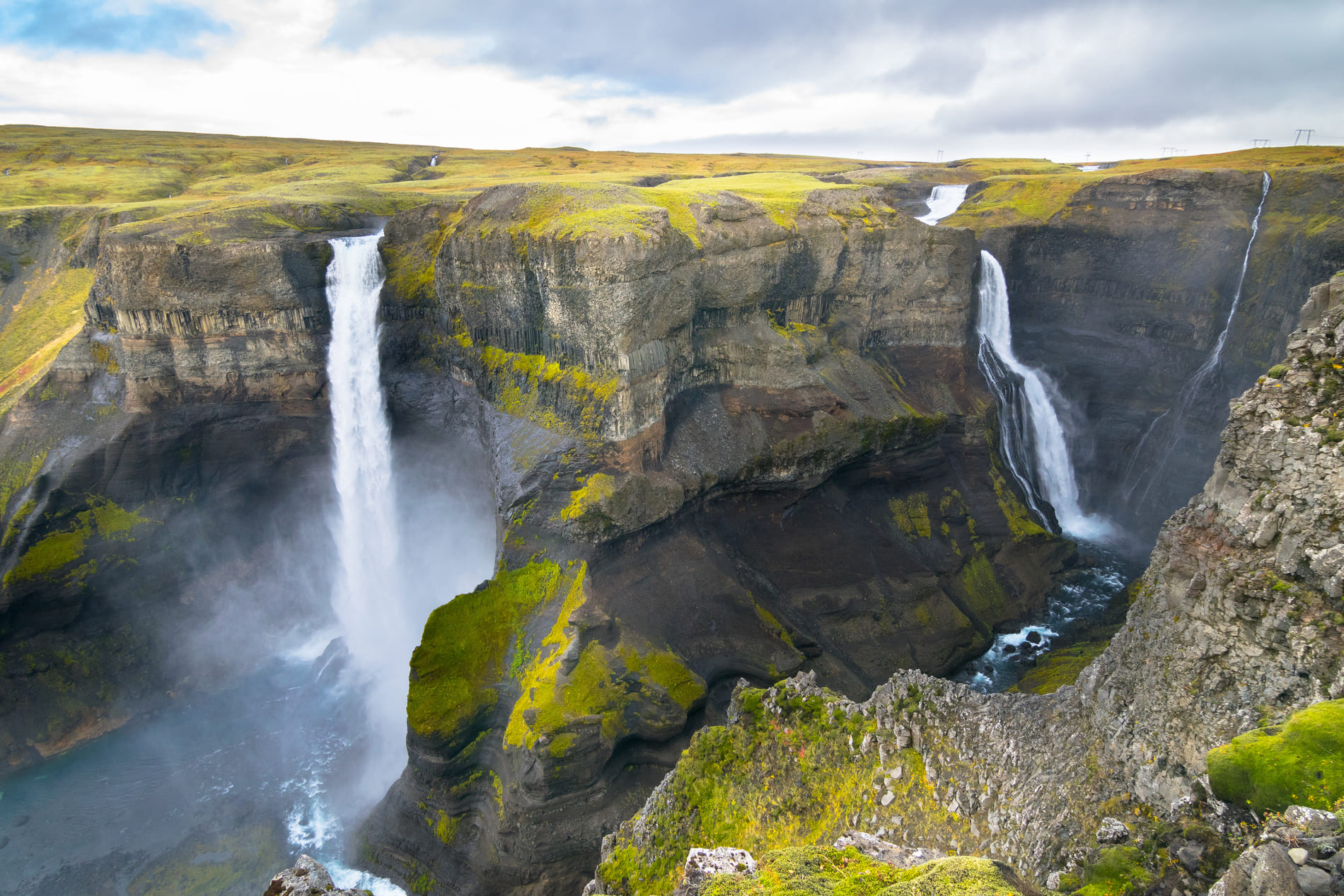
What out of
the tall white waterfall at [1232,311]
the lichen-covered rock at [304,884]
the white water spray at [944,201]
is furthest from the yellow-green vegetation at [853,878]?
the white water spray at [944,201]

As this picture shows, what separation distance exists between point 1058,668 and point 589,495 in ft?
65.2

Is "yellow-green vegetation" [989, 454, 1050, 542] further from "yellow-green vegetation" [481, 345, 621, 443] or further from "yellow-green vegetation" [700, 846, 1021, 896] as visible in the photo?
"yellow-green vegetation" [700, 846, 1021, 896]

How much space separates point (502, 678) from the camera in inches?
934

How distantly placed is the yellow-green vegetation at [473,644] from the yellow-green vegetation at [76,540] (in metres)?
20.0

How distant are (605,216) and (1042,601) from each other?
27519 mm

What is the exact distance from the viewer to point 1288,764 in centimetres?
869

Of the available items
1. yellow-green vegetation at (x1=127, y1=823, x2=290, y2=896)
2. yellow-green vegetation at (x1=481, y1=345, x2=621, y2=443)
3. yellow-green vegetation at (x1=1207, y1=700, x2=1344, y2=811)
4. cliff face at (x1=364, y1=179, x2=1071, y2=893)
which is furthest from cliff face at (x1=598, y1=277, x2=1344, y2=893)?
yellow-green vegetation at (x1=127, y1=823, x2=290, y2=896)

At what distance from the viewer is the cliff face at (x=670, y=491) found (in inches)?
885

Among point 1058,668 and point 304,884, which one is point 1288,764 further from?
point 1058,668

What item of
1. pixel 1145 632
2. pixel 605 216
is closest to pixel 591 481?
pixel 605 216

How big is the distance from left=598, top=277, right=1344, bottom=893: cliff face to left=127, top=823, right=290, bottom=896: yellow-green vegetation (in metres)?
16.1

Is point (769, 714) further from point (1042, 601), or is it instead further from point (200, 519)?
point (200, 519)

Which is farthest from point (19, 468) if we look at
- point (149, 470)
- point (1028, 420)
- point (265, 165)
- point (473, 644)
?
point (265, 165)

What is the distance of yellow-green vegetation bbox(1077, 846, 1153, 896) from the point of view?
9836 mm
